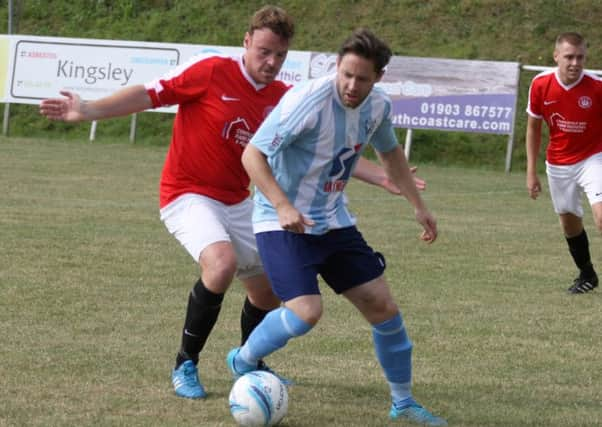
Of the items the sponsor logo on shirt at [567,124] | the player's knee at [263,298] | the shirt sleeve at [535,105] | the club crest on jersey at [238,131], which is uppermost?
the club crest on jersey at [238,131]

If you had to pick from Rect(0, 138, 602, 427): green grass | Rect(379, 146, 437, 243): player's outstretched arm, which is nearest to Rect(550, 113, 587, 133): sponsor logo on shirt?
Rect(0, 138, 602, 427): green grass

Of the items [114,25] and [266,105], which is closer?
[266,105]

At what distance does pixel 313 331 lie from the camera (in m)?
7.09

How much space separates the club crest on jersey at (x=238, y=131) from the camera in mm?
5637

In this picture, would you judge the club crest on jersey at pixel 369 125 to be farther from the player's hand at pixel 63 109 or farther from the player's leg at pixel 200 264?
the player's hand at pixel 63 109

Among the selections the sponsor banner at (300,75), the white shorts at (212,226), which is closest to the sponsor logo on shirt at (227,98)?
the white shorts at (212,226)

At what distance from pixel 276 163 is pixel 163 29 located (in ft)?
70.0

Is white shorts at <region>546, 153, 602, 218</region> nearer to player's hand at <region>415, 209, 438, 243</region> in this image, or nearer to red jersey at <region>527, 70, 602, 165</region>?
red jersey at <region>527, 70, 602, 165</region>

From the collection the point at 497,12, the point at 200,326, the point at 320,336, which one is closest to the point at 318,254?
the point at 200,326

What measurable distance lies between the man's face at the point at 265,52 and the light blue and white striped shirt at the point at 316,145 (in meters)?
0.48

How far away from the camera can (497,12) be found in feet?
81.9

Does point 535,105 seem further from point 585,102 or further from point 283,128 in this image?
point 283,128

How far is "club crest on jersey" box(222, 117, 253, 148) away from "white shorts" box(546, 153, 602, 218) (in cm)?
420

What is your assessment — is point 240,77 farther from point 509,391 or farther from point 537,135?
point 537,135
